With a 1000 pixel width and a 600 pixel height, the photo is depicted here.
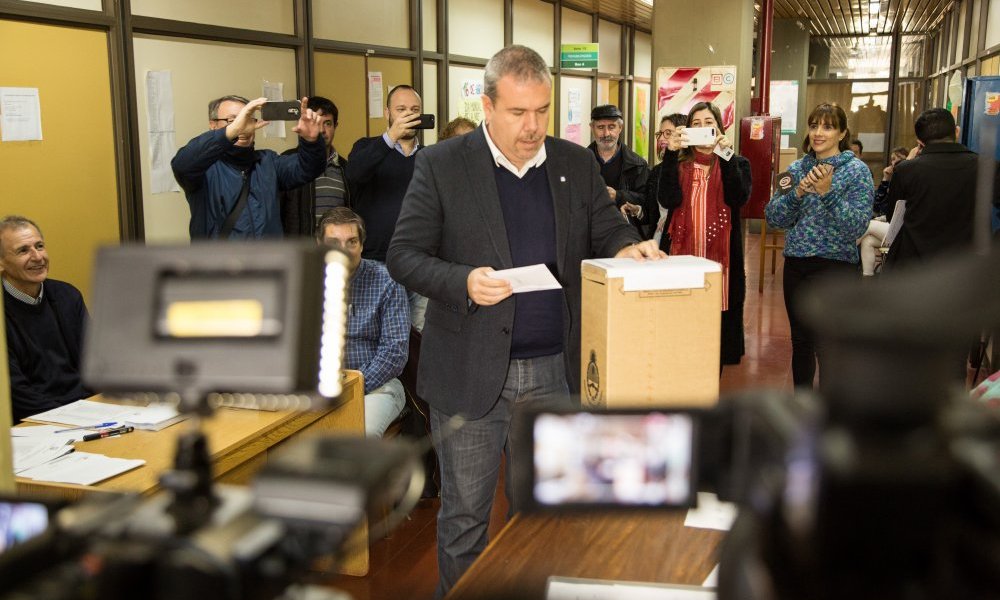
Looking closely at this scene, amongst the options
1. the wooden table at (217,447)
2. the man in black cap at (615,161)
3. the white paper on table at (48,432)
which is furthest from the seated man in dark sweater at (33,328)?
the man in black cap at (615,161)

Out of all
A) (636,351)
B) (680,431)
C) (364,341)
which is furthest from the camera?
(364,341)

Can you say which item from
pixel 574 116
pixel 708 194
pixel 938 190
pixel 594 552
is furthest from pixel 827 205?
pixel 574 116

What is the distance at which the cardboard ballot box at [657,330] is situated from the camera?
2.11 metres

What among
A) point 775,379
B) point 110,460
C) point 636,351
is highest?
point 636,351

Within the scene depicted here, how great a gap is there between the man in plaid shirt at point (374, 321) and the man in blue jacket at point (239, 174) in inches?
19.7

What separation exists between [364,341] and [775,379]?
316 cm

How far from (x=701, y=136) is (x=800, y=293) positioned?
0.94 m

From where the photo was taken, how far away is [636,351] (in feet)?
6.98

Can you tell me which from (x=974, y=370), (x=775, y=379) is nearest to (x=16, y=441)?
(x=775, y=379)

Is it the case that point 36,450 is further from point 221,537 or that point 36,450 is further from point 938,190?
point 938,190

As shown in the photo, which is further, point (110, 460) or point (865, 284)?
point (110, 460)

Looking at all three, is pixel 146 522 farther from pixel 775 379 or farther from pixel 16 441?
pixel 775 379

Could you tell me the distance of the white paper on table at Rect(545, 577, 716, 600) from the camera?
1.41 m

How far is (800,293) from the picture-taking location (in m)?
4.16
